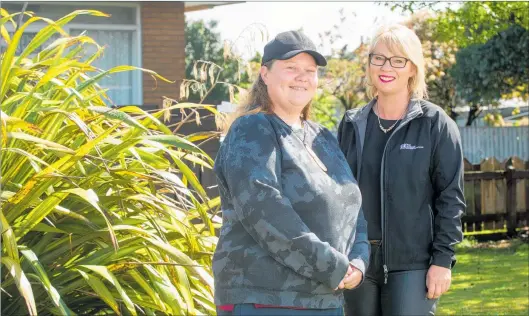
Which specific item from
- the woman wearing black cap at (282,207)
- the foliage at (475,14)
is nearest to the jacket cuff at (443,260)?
the woman wearing black cap at (282,207)

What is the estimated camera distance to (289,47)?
3.67 meters

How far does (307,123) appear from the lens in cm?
384

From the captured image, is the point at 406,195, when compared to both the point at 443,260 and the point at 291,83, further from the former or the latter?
the point at 291,83

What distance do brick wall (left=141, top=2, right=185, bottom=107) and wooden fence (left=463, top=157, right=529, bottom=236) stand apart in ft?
18.8

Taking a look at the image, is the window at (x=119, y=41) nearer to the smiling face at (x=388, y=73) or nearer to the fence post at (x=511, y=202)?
the fence post at (x=511, y=202)

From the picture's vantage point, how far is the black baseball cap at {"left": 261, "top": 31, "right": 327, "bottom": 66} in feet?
12.0

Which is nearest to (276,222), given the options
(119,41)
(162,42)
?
(162,42)

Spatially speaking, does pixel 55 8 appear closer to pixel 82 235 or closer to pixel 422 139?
pixel 82 235

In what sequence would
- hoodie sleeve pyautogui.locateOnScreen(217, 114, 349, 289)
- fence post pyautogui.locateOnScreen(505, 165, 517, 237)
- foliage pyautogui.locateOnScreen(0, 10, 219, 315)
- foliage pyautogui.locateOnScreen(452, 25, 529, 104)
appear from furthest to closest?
foliage pyautogui.locateOnScreen(452, 25, 529, 104) → fence post pyautogui.locateOnScreen(505, 165, 517, 237) → foliage pyautogui.locateOnScreen(0, 10, 219, 315) → hoodie sleeve pyautogui.locateOnScreen(217, 114, 349, 289)

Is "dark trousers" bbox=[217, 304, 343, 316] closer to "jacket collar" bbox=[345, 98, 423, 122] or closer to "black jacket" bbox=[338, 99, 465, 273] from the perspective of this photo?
"black jacket" bbox=[338, 99, 465, 273]

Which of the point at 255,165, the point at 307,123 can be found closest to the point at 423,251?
the point at 307,123

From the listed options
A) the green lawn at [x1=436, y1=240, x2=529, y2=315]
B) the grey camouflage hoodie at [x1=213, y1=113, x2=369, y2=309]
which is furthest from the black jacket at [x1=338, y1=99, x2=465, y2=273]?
the green lawn at [x1=436, y1=240, x2=529, y2=315]

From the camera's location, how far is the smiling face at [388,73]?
4324mm

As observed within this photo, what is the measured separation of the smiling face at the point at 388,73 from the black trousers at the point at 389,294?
0.70 meters
